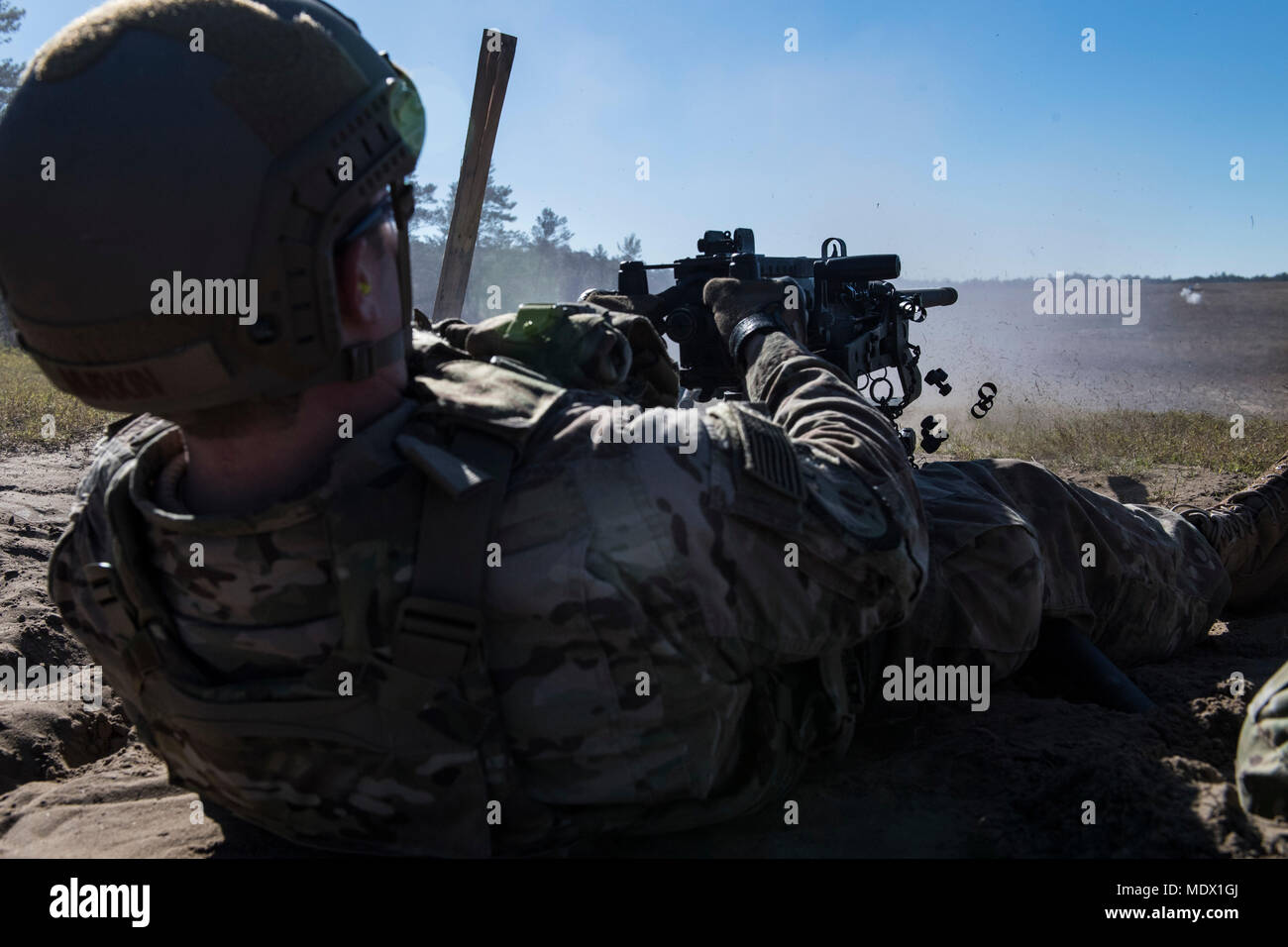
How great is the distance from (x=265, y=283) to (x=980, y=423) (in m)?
10.5

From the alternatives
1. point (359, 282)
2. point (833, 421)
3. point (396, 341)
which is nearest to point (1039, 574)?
point (833, 421)

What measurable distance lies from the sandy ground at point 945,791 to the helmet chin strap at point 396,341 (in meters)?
1.21

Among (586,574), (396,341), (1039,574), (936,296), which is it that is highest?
(936,296)

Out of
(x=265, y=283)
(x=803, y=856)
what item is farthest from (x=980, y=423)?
(x=265, y=283)

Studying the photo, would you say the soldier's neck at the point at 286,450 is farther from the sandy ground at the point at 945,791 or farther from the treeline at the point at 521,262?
the treeline at the point at 521,262

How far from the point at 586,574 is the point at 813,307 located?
325 cm

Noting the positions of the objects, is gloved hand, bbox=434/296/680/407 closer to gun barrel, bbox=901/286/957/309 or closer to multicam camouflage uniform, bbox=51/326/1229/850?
multicam camouflage uniform, bbox=51/326/1229/850

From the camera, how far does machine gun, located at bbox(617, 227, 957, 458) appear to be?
13.4ft

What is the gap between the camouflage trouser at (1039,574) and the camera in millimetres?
2631

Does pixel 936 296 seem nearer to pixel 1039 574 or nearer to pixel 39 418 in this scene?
pixel 1039 574

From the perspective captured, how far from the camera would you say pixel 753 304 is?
316 centimetres

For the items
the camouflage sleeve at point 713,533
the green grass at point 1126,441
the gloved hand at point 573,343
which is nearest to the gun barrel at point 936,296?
the green grass at point 1126,441

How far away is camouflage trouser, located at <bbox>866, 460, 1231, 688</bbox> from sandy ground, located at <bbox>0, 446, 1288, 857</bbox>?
17 cm

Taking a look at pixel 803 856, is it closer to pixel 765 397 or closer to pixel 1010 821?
pixel 1010 821
